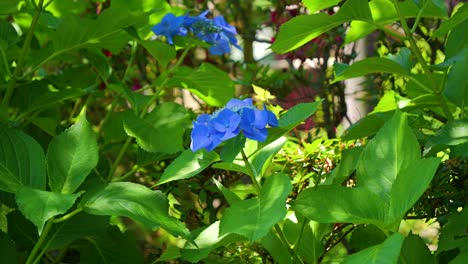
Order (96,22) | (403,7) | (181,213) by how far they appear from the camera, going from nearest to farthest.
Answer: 1. (403,7)
2. (96,22)
3. (181,213)

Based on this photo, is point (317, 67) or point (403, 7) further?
point (317, 67)

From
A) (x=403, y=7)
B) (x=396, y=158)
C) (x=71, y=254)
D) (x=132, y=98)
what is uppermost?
(x=403, y=7)

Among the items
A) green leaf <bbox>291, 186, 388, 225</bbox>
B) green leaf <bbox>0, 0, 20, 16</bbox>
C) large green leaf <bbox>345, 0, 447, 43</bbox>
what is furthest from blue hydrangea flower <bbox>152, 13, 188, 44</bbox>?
green leaf <bbox>291, 186, 388, 225</bbox>

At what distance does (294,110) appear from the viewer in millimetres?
1681

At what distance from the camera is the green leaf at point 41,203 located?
1.62 meters

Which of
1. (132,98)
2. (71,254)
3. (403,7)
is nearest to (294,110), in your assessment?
(403,7)

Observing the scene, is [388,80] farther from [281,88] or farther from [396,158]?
[396,158]

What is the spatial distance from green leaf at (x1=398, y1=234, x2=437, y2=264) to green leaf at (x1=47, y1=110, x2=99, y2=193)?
2.25 feet

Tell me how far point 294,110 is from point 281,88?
1.78 meters

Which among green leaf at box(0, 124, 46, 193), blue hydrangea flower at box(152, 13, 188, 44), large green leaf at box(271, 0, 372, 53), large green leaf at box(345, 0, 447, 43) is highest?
large green leaf at box(271, 0, 372, 53)

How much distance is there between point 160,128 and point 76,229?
0.37m

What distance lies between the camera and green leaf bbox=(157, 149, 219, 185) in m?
1.67

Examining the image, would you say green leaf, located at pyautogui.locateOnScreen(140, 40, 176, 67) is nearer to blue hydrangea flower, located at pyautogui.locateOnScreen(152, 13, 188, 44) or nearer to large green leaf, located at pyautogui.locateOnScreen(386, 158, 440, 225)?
blue hydrangea flower, located at pyautogui.locateOnScreen(152, 13, 188, 44)

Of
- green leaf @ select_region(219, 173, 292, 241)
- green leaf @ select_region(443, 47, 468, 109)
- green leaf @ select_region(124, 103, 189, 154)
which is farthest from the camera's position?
green leaf @ select_region(124, 103, 189, 154)
